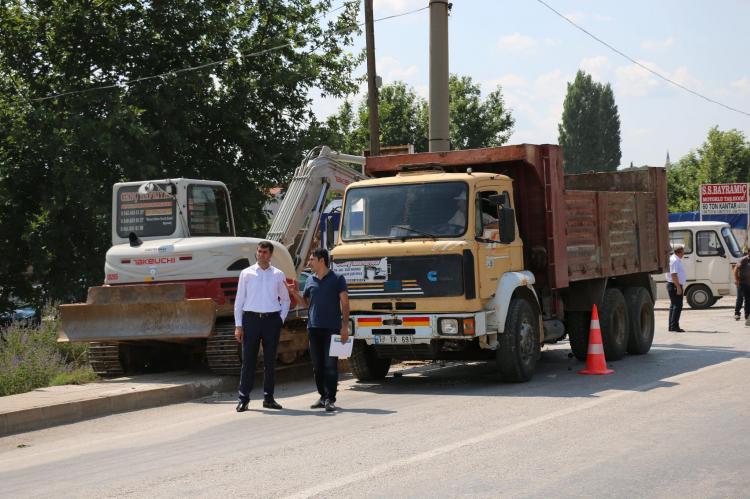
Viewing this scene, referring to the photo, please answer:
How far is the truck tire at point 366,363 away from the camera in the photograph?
14.0 m

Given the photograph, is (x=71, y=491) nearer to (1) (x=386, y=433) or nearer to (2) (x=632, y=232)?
(1) (x=386, y=433)

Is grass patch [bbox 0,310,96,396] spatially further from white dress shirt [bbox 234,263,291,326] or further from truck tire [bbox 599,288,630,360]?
truck tire [bbox 599,288,630,360]

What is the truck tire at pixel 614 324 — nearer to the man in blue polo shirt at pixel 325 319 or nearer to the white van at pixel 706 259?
the man in blue polo shirt at pixel 325 319

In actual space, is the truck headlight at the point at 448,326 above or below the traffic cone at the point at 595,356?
above

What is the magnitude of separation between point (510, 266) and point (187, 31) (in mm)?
16795

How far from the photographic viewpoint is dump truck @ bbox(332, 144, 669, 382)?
1276 centimetres

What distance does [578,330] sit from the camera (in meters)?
16.2

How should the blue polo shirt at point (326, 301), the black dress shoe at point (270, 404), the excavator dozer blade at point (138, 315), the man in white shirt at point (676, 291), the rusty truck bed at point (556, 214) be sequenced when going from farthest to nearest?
the man in white shirt at point (676, 291), the rusty truck bed at point (556, 214), the excavator dozer blade at point (138, 315), the black dress shoe at point (270, 404), the blue polo shirt at point (326, 301)

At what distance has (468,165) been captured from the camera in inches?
572

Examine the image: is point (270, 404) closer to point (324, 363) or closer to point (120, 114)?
point (324, 363)

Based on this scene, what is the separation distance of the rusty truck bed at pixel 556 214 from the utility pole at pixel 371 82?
23.4ft

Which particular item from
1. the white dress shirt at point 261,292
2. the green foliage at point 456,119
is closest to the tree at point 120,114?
the white dress shirt at point 261,292

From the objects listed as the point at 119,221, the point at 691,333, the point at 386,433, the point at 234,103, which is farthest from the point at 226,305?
the point at 234,103

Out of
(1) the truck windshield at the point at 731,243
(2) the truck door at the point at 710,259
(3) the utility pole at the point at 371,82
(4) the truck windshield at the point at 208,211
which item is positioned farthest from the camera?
(1) the truck windshield at the point at 731,243
